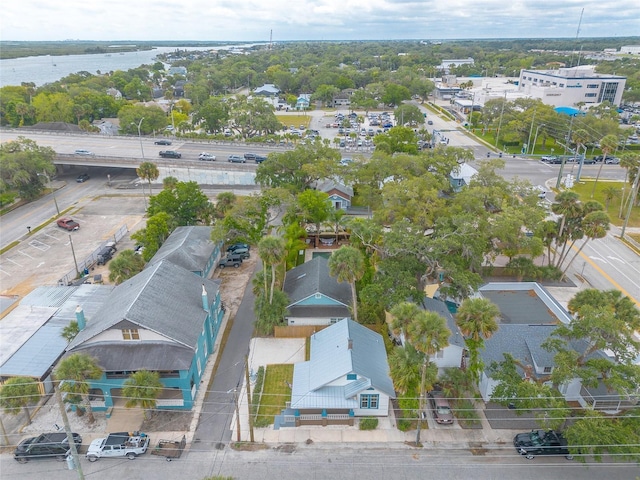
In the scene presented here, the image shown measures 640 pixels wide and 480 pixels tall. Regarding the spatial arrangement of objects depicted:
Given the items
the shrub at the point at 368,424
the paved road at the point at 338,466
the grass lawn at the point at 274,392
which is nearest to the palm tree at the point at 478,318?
the paved road at the point at 338,466

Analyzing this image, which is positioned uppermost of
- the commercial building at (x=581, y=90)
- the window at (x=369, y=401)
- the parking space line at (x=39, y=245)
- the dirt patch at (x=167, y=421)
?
the commercial building at (x=581, y=90)

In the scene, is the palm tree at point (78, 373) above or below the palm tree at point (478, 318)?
below


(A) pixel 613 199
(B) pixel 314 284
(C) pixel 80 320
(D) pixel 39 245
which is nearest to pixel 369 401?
(B) pixel 314 284

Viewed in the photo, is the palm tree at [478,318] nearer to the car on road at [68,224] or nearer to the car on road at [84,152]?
the car on road at [68,224]

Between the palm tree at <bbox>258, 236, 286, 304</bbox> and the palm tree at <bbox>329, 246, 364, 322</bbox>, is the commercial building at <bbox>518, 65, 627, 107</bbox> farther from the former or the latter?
the palm tree at <bbox>258, 236, 286, 304</bbox>

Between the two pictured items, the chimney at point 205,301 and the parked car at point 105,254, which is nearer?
the chimney at point 205,301

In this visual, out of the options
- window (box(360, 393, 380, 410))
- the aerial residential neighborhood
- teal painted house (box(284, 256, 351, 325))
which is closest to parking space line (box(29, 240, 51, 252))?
the aerial residential neighborhood

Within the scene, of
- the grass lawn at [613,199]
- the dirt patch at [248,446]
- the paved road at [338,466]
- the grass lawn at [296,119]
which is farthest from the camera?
the grass lawn at [296,119]

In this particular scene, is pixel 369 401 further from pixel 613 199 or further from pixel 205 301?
pixel 613 199
